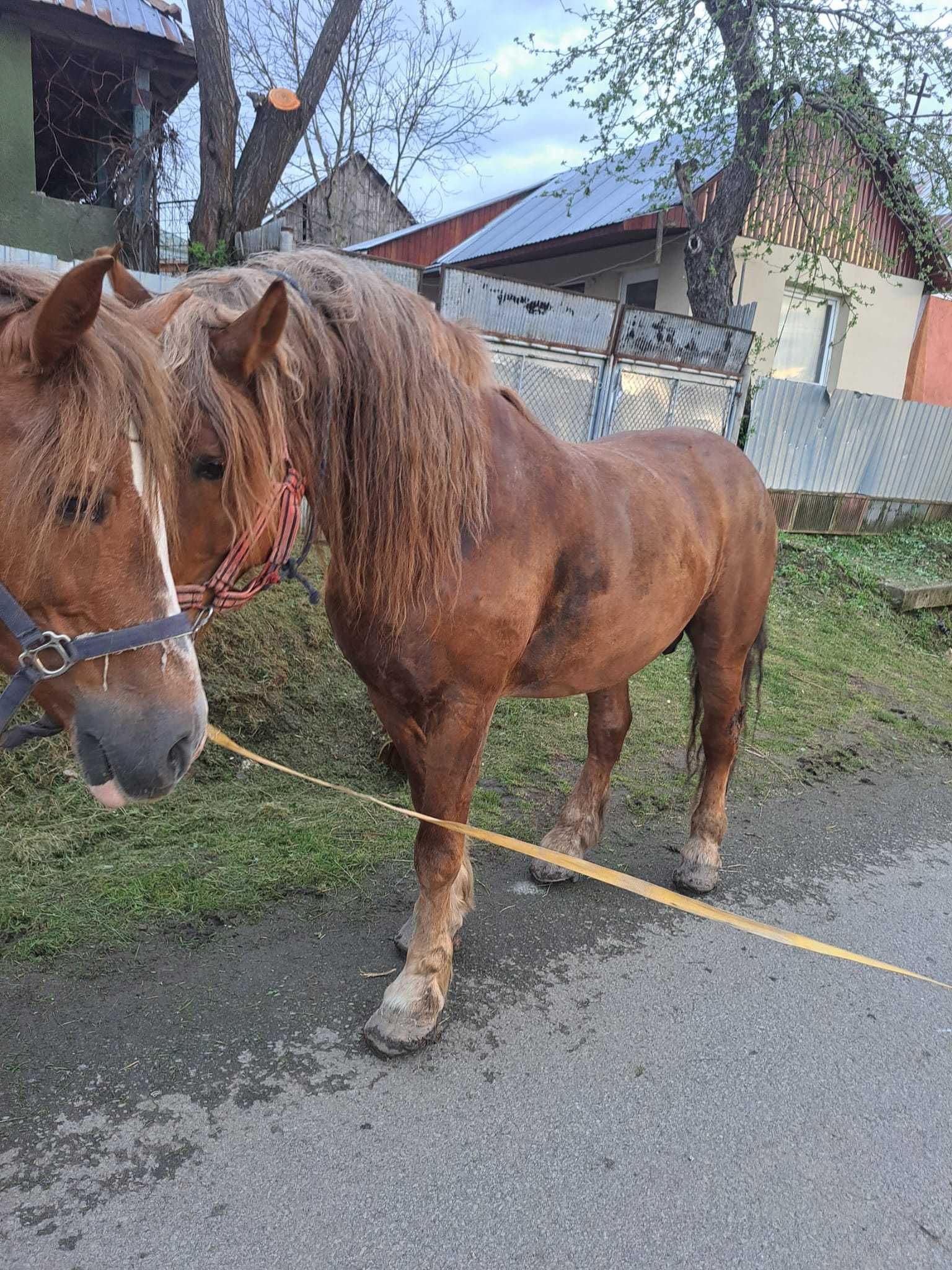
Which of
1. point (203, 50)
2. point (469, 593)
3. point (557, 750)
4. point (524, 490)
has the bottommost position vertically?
point (557, 750)

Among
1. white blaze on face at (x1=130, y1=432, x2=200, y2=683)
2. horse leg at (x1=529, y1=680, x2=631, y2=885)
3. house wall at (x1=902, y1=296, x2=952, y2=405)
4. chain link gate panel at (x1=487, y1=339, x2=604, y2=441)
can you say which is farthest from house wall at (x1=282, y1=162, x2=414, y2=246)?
white blaze on face at (x1=130, y1=432, x2=200, y2=683)

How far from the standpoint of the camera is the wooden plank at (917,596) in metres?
7.68

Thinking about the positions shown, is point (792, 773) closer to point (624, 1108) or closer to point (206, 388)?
point (624, 1108)

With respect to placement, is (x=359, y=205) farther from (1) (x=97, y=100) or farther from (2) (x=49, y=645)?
(2) (x=49, y=645)

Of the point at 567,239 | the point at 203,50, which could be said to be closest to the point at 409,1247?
the point at 203,50

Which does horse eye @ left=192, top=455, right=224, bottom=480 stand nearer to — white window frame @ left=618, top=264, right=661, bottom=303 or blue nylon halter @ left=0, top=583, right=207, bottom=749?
blue nylon halter @ left=0, top=583, right=207, bottom=749

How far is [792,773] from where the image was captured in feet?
13.6

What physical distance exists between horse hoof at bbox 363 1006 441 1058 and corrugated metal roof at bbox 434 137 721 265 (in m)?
9.40

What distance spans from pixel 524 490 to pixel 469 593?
377 millimetres

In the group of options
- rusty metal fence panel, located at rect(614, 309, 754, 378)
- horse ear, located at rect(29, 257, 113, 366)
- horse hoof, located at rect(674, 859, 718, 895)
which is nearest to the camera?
horse ear, located at rect(29, 257, 113, 366)

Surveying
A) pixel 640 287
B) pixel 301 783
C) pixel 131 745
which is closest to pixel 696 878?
pixel 301 783

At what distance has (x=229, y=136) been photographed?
19.0 feet

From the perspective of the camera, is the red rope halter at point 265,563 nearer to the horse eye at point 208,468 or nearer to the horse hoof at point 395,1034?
the horse eye at point 208,468

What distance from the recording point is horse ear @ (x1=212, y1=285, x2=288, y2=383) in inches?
53.1
